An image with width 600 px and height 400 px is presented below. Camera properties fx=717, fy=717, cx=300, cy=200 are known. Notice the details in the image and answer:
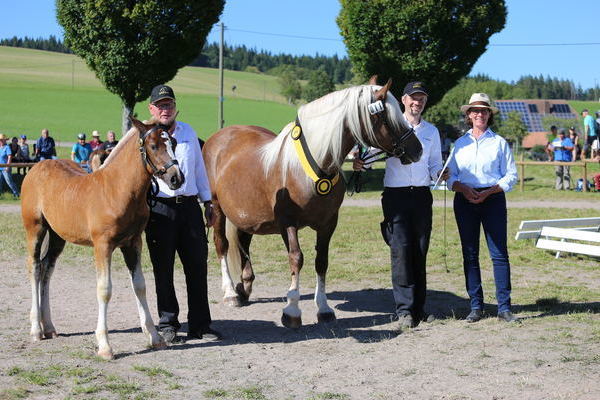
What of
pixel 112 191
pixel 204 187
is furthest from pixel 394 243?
pixel 112 191

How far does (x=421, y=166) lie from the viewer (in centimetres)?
722

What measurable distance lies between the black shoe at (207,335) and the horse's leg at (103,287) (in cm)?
95

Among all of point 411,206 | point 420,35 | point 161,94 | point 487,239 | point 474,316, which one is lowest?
point 474,316

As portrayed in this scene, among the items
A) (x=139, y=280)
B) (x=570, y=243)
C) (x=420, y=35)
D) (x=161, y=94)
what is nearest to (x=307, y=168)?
(x=161, y=94)

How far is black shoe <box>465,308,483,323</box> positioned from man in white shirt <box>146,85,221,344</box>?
2532mm

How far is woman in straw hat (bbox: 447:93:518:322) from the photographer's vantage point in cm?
723

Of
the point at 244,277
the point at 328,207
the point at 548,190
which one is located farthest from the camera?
the point at 548,190

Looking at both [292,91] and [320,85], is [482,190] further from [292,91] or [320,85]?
[292,91]

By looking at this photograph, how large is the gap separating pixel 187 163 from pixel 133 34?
17797 mm

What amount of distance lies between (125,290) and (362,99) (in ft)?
14.0

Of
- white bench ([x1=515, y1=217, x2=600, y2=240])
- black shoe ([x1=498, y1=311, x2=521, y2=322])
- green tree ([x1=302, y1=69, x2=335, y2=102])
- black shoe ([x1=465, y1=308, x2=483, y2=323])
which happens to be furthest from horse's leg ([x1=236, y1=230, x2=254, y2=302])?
green tree ([x1=302, y1=69, x2=335, y2=102])

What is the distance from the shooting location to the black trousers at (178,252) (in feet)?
21.8

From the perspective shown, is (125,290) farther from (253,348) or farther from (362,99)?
(362,99)

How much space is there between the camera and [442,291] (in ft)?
29.8
